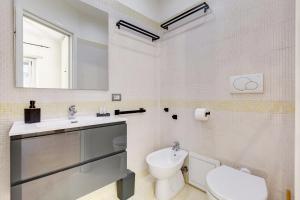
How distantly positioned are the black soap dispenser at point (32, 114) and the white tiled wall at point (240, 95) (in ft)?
5.01

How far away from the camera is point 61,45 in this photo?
4.47 ft

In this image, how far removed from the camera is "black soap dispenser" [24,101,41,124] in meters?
1.12

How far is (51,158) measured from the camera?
1.01m

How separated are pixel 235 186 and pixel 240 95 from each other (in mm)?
812

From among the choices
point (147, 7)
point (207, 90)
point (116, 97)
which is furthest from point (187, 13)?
point (116, 97)

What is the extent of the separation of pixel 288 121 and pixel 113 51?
1.80 m

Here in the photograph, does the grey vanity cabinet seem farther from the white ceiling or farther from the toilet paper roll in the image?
the white ceiling

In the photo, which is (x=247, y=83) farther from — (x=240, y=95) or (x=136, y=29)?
(x=136, y=29)

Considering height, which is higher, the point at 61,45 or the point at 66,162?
the point at 61,45

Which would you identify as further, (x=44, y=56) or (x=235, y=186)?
(x=44, y=56)

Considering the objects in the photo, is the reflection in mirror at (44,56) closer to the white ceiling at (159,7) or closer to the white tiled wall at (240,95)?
the white ceiling at (159,7)

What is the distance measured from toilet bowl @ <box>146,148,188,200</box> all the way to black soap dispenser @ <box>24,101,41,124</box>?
112 cm

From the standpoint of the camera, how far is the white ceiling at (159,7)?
1888mm

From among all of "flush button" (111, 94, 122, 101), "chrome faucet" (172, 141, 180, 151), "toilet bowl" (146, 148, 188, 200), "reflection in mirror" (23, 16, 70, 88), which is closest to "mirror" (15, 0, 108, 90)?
"reflection in mirror" (23, 16, 70, 88)
